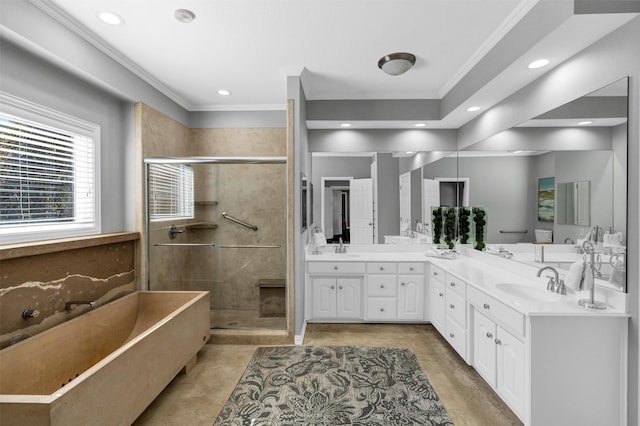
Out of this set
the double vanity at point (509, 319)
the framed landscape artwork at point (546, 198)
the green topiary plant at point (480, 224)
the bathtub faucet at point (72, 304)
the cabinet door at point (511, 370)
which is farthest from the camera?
the green topiary plant at point (480, 224)

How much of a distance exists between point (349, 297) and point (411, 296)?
2.19 feet

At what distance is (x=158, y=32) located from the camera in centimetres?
232

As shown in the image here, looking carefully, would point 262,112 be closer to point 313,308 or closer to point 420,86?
point 420,86

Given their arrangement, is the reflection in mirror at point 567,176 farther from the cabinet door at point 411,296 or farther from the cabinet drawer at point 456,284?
the cabinet door at point 411,296

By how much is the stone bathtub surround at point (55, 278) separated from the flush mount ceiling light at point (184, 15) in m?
1.73

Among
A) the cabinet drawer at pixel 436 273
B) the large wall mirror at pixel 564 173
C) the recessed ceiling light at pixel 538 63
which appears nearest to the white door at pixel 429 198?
the large wall mirror at pixel 564 173

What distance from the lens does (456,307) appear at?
9.02 feet

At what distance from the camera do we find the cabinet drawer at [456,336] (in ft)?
8.45

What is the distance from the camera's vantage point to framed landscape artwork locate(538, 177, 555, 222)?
241 cm

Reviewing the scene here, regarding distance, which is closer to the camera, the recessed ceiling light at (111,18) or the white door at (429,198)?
the recessed ceiling light at (111,18)

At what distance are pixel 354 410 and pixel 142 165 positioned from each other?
276cm

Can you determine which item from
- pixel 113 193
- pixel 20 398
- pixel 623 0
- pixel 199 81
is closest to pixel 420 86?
pixel 623 0

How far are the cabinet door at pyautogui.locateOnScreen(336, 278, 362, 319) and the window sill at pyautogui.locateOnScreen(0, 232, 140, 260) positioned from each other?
84.7 inches

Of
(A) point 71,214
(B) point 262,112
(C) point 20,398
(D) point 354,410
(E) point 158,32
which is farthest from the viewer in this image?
(B) point 262,112
